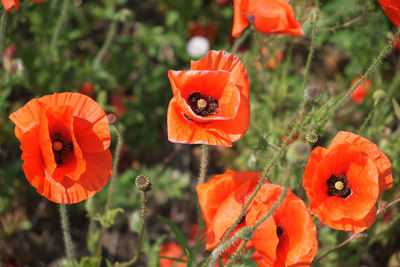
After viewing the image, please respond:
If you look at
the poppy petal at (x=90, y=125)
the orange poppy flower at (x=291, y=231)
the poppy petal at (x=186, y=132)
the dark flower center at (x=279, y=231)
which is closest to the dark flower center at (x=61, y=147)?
the poppy petal at (x=90, y=125)

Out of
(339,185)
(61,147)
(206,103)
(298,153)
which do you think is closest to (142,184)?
(61,147)

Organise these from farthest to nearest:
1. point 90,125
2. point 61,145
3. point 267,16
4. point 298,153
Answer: point 267,16 → point 61,145 → point 90,125 → point 298,153

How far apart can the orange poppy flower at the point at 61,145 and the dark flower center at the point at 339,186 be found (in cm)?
131

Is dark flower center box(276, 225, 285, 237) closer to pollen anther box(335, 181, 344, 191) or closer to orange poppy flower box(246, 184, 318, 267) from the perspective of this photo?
orange poppy flower box(246, 184, 318, 267)

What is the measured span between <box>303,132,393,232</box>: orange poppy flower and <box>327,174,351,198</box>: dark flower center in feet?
0.16

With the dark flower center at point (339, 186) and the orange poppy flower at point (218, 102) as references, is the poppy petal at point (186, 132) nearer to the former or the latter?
the orange poppy flower at point (218, 102)

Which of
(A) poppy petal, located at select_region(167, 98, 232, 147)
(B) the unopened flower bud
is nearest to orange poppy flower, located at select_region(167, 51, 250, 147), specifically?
(A) poppy petal, located at select_region(167, 98, 232, 147)

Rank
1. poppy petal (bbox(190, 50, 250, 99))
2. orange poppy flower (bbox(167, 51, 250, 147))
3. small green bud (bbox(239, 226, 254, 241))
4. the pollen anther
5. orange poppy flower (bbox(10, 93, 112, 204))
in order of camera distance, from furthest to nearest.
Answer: the pollen anther → poppy petal (bbox(190, 50, 250, 99)) → orange poppy flower (bbox(167, 51, 250, 147)) → orange poppy flower (bbox(10, 93, 112, 204)) → small green bud (bbox(239, 226, 254, 241))

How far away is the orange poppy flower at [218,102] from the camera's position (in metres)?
2.24

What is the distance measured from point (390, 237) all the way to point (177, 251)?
2193 mm

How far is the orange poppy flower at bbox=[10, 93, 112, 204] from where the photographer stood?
2131 millimetres

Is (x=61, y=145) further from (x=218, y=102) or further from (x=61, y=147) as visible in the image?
(x=218, y=102)

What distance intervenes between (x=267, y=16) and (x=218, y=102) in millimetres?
775

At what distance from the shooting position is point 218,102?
2562 millimetres
